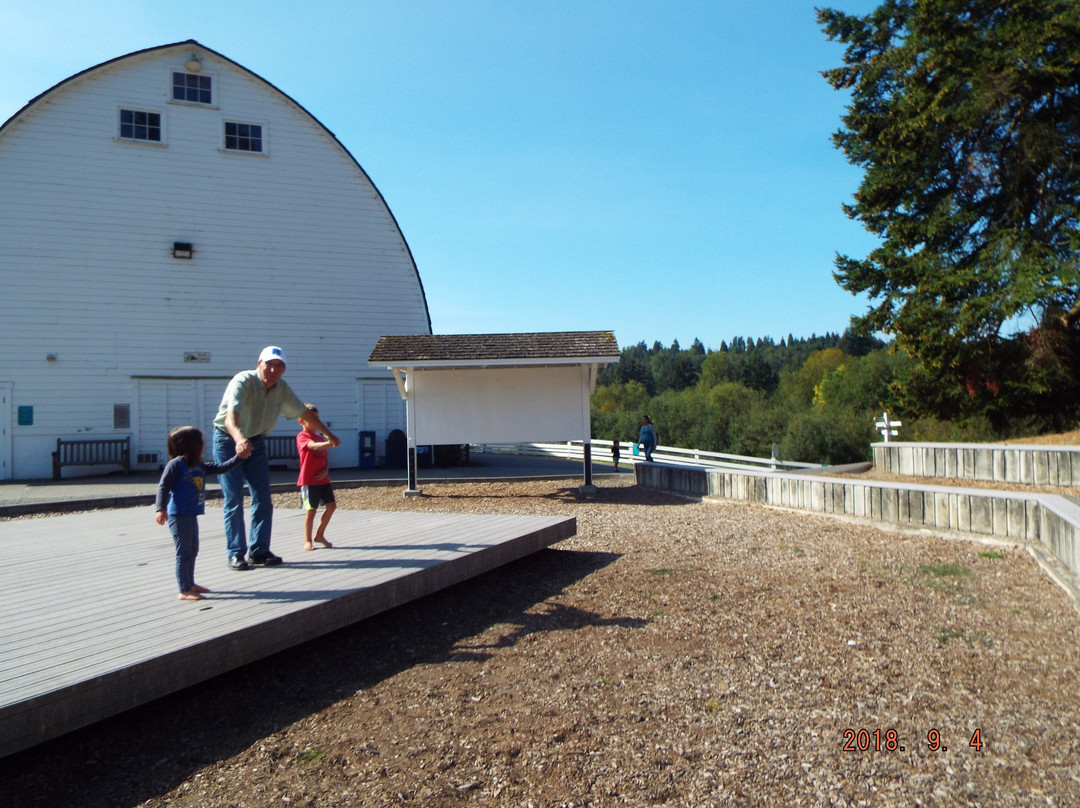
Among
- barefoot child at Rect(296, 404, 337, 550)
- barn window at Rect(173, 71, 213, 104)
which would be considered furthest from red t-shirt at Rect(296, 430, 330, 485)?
barn window at Rect(173, 71, 213, 104)

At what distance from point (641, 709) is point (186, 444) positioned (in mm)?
3240

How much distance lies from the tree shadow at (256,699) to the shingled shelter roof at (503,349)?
7.24 meters

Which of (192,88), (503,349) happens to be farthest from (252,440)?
(192,88)

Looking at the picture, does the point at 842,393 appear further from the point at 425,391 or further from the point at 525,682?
the point at 525,682

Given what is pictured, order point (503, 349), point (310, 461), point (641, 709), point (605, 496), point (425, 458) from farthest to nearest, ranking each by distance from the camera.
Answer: point (425, 458) → point (503, 349) → point (605, 496) → point (310, 461) → point (641, 709)

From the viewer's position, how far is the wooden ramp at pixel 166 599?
3328mm

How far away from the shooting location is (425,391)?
48.0ft

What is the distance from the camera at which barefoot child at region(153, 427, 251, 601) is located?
183 inches

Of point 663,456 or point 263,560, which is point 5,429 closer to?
point 263,560

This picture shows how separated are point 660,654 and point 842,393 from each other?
66.6 metres

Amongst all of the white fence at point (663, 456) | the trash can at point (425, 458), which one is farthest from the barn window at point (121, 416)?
the white fence at point (663, 456)

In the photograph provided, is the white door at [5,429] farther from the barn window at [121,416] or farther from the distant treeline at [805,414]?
the distant treeline at [805,414]

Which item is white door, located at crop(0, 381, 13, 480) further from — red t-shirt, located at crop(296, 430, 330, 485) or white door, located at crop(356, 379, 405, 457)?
red t-shirt, located at crop(296, 430, 330, 485)

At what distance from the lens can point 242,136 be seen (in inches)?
851
